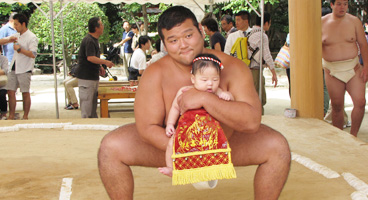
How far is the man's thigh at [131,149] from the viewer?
178cm

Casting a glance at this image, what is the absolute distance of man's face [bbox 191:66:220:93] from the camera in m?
1.63

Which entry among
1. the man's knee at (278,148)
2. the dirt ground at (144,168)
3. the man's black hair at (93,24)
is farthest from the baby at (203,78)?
the man's black hair at (93,24)

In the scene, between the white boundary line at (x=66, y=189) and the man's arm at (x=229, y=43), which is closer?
the white boundary line at (x=66, y=189)

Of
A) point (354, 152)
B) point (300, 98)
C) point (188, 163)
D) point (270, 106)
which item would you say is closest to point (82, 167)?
point (188, 163)

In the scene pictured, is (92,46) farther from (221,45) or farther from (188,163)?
(188,163)

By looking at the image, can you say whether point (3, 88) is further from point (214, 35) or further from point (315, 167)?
point (315, 167)

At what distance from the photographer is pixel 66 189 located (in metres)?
2.22

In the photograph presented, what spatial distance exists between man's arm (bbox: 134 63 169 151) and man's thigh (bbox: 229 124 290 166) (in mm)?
298

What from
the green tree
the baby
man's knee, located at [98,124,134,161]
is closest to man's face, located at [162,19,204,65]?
the baby

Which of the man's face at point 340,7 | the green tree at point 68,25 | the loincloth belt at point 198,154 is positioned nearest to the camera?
the loincloth belt at point 198,154

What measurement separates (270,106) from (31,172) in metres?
4.23

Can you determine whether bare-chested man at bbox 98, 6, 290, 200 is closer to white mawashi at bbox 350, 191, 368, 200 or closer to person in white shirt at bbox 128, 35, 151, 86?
white mawashi at bbox 350, 191, 368, 200

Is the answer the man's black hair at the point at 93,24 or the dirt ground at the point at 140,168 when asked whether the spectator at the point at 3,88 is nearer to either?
the man's black hair at the point at 93,24

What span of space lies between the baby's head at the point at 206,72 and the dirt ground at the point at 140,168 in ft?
2.14
